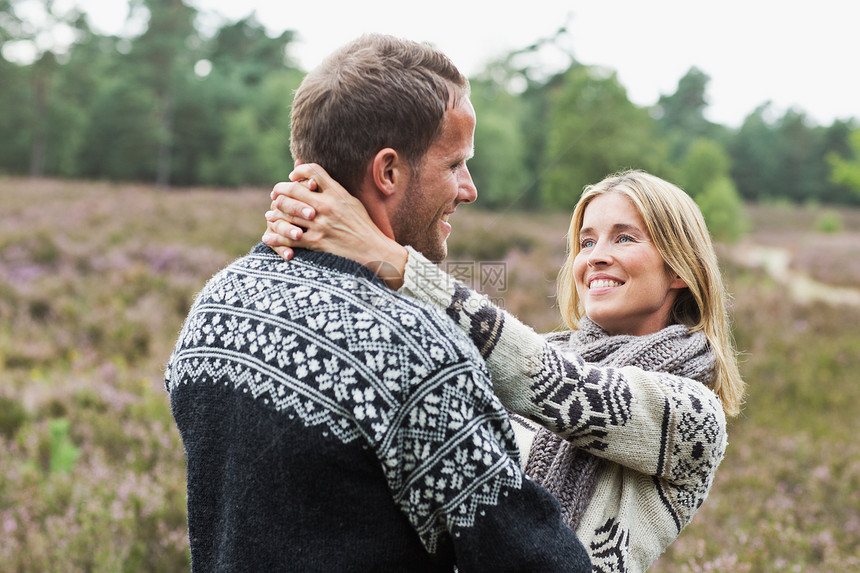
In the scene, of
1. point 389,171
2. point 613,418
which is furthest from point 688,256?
point 389,171

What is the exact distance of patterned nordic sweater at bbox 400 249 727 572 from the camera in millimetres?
1420

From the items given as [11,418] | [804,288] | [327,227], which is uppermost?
[327,227]

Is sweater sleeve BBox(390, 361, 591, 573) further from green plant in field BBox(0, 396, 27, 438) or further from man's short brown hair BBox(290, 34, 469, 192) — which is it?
green plant in field BBox(0, 396, 27, 438)

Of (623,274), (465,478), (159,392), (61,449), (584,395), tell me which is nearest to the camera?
(465,478)

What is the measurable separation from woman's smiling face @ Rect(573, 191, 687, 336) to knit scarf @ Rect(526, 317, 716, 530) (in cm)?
10

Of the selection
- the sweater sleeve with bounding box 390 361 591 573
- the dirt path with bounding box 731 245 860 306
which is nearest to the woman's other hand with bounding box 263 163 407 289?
the sweater sleeve with bounding box 390 361 591 573

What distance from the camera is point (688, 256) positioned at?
1.94 meters

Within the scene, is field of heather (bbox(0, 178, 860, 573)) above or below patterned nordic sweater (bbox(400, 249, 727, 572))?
below

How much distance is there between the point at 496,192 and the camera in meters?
34.2

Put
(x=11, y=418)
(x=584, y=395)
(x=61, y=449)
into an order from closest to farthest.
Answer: (x=584, y=395) < (x=61, y=449) < (x=11, y=418)

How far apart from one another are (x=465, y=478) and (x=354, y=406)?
0.25m

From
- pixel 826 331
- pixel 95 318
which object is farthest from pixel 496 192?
pixel 95 318

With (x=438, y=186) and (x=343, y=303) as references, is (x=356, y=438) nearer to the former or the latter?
(x=343, y=303)

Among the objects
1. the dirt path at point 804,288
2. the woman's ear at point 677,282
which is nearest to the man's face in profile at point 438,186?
the woman's ear at point 677,282
